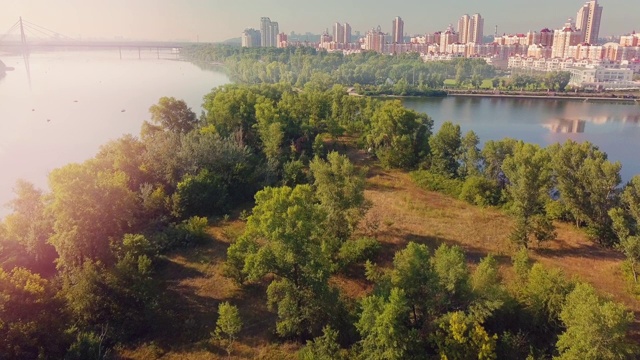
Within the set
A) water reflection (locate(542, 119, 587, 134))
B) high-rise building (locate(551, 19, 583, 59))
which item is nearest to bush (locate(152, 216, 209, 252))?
water reflection (locate(542, 119, 587, 134))

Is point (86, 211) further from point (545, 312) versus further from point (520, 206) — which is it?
point (520, 206)

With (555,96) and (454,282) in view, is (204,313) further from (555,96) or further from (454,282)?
(555,96)

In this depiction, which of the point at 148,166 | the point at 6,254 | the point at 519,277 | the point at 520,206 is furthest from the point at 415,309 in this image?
the point at 148,166

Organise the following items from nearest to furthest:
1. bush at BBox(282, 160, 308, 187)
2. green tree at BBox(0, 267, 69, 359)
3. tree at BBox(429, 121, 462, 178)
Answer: green tree at BBox(0, 267, 69, 359), bush at BBox(282, 160, 308, 187), tree at BBox(429, 121, 462, 178)

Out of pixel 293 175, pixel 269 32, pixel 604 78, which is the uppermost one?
pixel 269 32

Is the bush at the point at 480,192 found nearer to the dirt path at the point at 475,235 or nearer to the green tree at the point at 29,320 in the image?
Answer: the dirt path at the point at 475,235

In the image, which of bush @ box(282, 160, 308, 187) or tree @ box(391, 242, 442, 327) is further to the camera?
bush @ box(282, 160, 308, 187)

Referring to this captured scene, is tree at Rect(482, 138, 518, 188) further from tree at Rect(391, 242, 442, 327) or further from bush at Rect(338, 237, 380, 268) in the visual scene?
tree at Rect(391, 242, 442, 327)

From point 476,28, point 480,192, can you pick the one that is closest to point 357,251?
point 480,192
